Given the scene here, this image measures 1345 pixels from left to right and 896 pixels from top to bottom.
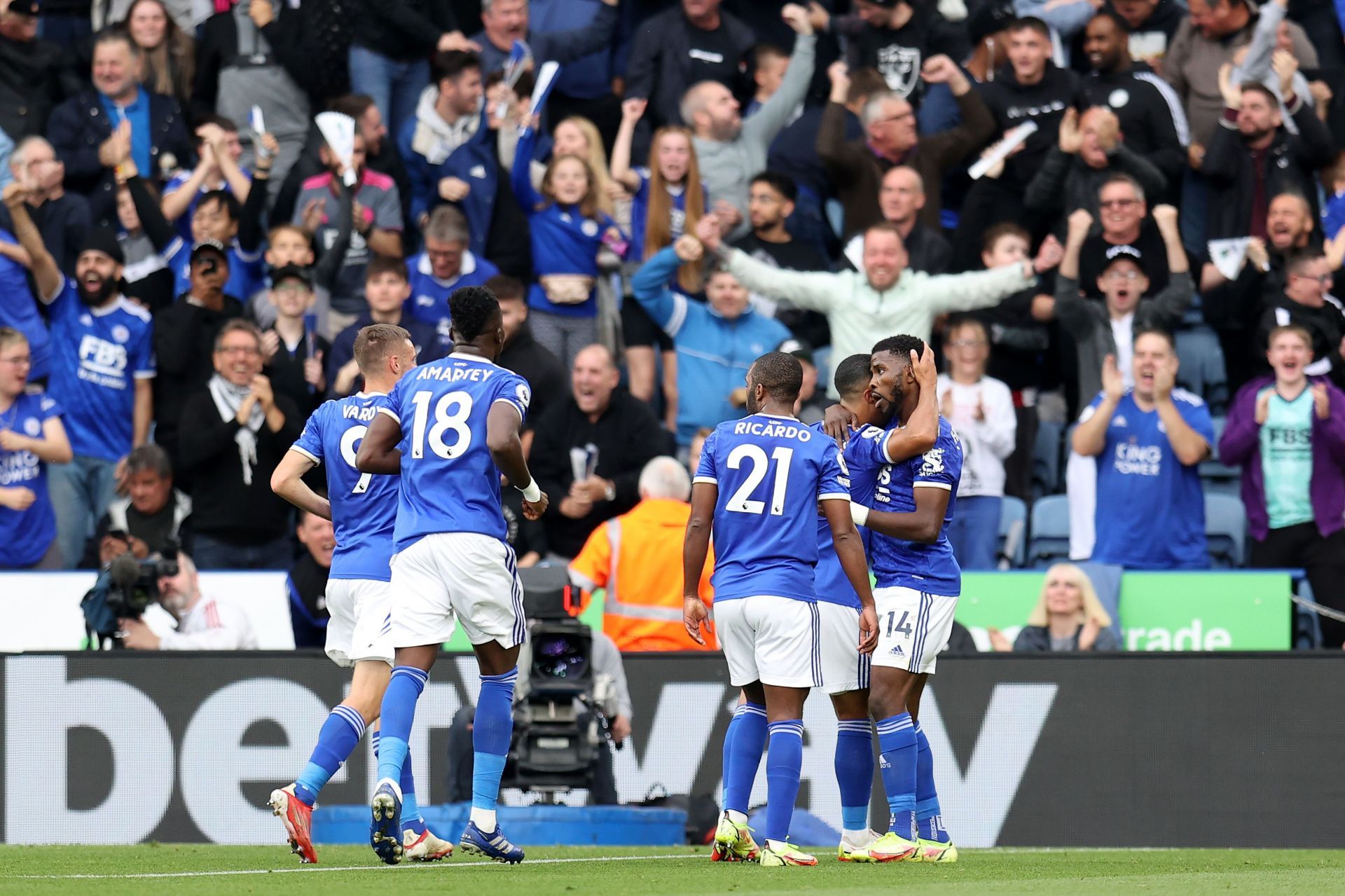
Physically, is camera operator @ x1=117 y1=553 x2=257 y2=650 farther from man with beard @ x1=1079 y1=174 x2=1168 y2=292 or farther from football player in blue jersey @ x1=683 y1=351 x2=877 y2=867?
man with beard @ x1=1079 y1=174 x2=1168 y2=292

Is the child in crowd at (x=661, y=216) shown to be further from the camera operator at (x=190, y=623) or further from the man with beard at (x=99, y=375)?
the man with beard at (x=99, y=375)

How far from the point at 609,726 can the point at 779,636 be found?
252cm

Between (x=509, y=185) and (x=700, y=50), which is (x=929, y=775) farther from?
(x=700, y=50)

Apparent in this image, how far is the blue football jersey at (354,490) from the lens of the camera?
8.71 metres

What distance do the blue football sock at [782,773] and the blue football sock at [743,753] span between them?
0.10m

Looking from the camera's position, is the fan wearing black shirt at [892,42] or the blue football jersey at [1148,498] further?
the fan wearing black shirt at [892,42]

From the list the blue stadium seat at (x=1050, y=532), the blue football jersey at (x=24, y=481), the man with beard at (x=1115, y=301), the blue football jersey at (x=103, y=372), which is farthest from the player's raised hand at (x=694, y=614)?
the blue football jersey at (x=103, y=372)

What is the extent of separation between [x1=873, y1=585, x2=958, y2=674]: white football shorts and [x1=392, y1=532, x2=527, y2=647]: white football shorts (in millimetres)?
1689

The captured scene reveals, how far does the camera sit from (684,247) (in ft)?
45.9

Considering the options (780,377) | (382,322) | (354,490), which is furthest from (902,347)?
(382,322)

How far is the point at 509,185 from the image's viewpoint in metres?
15.2

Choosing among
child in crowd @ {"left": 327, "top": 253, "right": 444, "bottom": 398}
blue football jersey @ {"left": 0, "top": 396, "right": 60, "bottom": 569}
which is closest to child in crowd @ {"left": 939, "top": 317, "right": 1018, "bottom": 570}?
child in crowd @ {"left": 327, "top": 253, "right": 444, "bottom": 398}

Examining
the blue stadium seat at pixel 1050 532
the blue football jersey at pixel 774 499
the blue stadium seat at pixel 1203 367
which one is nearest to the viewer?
the blue football jersey at pixel 774 499

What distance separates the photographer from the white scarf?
44.5 ft
